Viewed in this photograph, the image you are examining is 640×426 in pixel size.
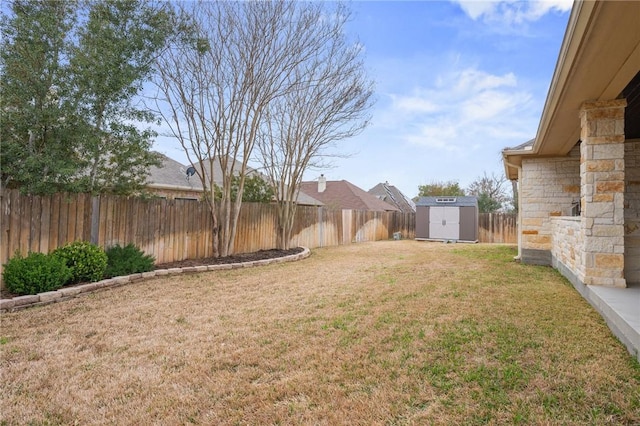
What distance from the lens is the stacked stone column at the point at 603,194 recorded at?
4.17 meters

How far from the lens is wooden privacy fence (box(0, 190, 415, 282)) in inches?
190

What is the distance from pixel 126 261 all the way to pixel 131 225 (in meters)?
0.92

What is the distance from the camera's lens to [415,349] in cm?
279

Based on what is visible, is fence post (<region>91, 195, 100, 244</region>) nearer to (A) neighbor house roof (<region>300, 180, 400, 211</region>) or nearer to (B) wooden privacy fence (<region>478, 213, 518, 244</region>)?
(B) wooden privacy fence (<region>478, 213, 518, 244</region>)

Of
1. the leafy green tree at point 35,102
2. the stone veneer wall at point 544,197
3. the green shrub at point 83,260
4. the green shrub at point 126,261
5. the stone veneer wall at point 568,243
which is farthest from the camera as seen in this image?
the stone veneer wall at point 544,197

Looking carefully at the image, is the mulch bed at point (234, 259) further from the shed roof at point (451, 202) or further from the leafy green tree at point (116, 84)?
the shed roof at point (451, 202)

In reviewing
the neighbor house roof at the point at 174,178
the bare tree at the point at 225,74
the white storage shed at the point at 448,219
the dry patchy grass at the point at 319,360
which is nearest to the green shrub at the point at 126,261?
the dry patchy grass at the point at 319,360

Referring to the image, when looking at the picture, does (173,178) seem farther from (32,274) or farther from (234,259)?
(32,274)

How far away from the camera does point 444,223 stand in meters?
14.8

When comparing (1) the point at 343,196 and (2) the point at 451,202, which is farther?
Answer: (1) the point at 343,196

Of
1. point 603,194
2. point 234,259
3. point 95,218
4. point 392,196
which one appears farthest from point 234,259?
point 392,196

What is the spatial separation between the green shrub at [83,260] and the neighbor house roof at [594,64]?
634 centimetres

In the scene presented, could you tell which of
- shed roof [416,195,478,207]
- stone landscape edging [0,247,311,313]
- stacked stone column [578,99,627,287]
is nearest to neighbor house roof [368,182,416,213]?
shed roof [416,195,478,207]

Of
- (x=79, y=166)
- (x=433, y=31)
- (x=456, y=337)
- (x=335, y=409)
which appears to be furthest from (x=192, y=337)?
(x=433, y=31)
